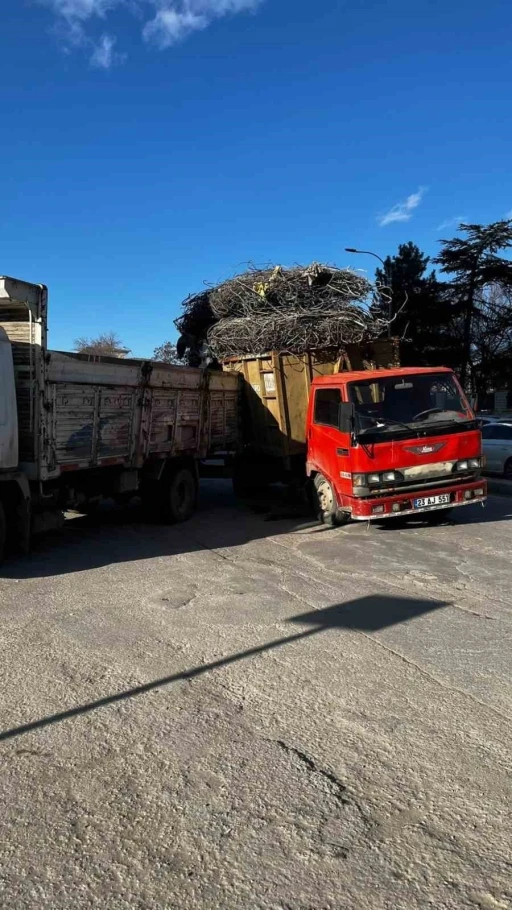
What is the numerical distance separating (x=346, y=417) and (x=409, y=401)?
0.96 m

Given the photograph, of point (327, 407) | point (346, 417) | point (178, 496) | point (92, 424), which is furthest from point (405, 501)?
point (92, 424)


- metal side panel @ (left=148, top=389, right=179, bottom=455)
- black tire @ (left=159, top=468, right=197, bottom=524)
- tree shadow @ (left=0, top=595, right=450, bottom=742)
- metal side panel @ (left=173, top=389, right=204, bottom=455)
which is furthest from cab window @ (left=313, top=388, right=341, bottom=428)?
tree shadow @ (left=0, top=595, right=450, bottom=742)

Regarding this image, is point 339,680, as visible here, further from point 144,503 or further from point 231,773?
point 144,503

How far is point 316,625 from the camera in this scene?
5500 millimetres

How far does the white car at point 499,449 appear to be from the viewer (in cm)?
1596

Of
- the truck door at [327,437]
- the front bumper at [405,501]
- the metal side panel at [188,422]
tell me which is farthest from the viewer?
the metal side panel at [188,422]

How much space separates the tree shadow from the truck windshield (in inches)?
133

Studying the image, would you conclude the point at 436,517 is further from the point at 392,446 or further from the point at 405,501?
the point at 392,446

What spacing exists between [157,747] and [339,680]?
1.34 metres

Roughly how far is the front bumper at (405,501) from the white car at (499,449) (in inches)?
294

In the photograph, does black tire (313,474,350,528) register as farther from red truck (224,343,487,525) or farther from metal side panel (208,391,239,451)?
metal side panel (208,391,239,451)

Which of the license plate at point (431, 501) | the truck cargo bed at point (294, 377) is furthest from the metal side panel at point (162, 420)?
the license plate at point (431, 501)

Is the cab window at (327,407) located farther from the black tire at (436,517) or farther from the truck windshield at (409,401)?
the black tire at (436,517)

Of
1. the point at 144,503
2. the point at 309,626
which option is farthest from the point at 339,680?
the point at 144,503
